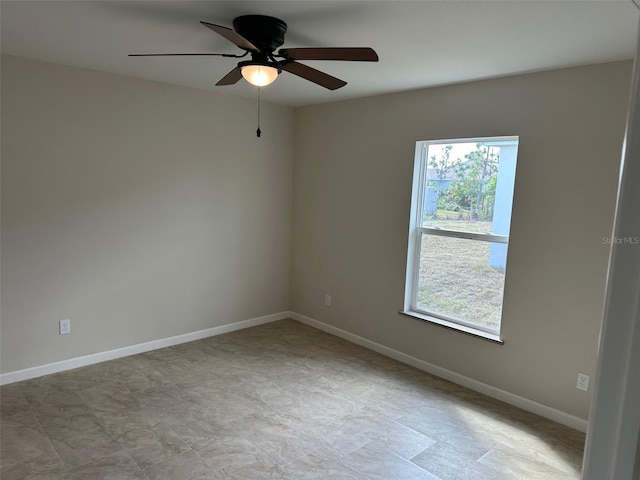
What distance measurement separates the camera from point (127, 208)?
377 centimetres

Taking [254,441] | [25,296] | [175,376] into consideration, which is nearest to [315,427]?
[254,441]

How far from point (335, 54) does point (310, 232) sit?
2.90 metres

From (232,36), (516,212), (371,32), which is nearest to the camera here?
(232,36)

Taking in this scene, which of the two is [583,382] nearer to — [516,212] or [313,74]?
[516,212]

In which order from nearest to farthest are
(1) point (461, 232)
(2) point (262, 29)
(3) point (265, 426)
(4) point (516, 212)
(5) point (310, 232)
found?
(2) point (262, 29) < (3) point (265, 426) < (4) point (516, 212) < (1) point (461, 232) < (5) point (310, 232)

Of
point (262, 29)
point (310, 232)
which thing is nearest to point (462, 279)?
point (310, 232)

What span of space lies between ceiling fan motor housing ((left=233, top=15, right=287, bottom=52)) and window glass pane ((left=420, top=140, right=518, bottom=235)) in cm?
193

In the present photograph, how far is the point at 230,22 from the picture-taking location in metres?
2.31

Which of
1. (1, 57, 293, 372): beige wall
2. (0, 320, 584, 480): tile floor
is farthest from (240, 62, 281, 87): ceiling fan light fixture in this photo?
(0, 320, 584, 480): tile floor

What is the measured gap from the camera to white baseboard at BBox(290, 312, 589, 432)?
300 centimetres

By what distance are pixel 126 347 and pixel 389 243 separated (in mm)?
2608

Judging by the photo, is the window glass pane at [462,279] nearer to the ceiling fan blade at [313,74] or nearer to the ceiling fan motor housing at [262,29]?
the ceiling fan blade at [313,74]

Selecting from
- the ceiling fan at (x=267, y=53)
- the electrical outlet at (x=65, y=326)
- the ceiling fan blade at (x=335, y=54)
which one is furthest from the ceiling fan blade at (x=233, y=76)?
the electrical outlet at (x=65, y=326)

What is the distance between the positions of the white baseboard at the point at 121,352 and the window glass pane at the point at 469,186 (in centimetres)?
227
